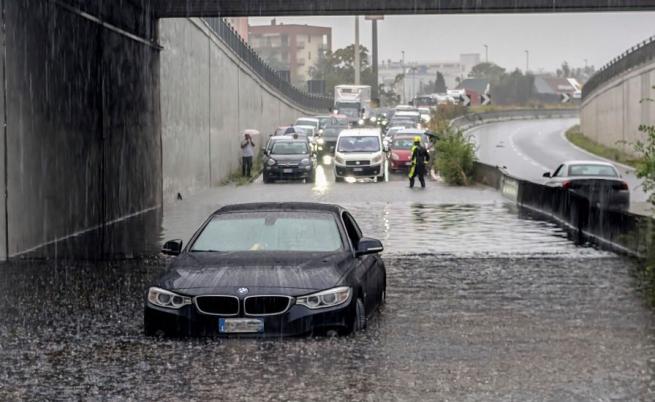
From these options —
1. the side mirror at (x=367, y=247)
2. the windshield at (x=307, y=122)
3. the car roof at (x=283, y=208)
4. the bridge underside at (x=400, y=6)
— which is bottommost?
the side mirror at (x=367, y=247)

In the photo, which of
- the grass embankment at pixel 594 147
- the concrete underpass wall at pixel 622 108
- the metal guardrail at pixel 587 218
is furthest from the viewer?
the grass embankment at pixel 594 147

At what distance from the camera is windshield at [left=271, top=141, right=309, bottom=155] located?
51.7 m

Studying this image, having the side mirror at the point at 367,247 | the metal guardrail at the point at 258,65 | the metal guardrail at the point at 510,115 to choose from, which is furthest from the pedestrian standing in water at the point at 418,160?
the metal guardrail at the point at 510,115

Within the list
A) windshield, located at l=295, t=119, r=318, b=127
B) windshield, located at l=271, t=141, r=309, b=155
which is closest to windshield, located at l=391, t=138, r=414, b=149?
windshield, located at l=271, t=141, r=309, b=155

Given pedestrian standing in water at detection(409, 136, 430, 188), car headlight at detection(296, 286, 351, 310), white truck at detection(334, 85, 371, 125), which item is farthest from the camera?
white truck at detection(334, 85, 371, 125)

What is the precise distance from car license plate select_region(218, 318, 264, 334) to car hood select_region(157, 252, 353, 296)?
237 mm

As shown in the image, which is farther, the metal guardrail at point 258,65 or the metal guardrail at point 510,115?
the metal guardrail at point 510,115

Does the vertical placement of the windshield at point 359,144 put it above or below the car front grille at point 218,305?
above

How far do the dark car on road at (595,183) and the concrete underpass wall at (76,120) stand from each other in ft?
32.7

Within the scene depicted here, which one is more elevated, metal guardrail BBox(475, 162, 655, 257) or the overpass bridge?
the overpass bridge

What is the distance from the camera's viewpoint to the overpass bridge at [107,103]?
2272cm

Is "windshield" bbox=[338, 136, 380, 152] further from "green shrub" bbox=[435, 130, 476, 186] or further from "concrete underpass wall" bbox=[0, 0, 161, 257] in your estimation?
"concrete underpass wall" bbox=[0, 0, 161, 257]

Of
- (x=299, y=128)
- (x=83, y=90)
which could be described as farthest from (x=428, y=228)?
(x=299, y=128)

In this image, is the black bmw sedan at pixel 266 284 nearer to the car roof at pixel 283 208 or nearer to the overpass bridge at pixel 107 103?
the car roof at pixel 283 208
